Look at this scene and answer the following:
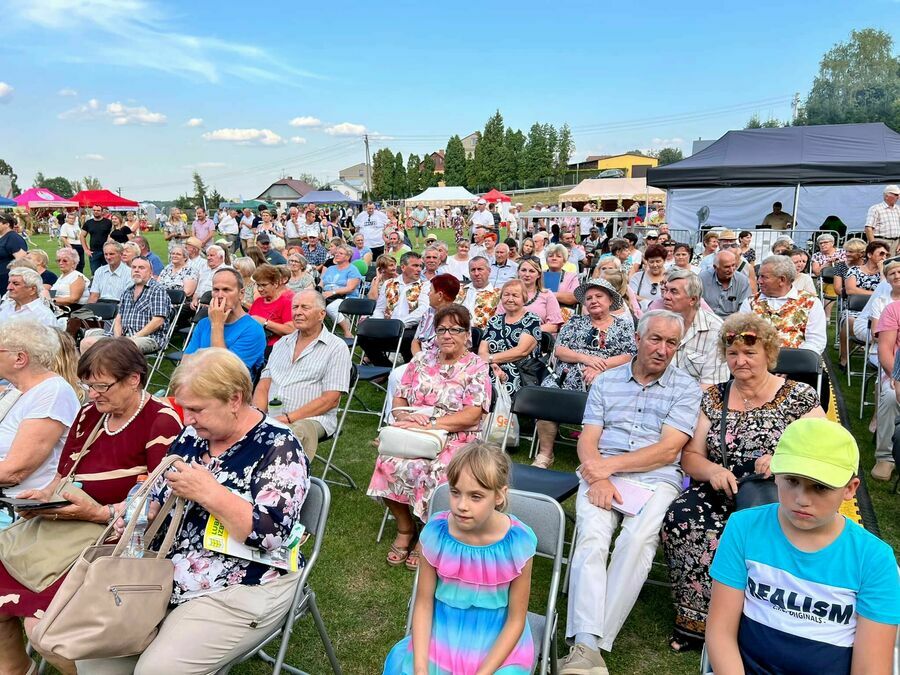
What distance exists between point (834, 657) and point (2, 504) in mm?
3251

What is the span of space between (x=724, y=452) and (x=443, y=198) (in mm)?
33711

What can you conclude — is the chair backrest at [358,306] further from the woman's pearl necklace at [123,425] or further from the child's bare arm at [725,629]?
the child's bare arm at [725,629]

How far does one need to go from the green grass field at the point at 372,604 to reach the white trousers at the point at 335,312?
348cm

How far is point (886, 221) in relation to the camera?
9617 mm

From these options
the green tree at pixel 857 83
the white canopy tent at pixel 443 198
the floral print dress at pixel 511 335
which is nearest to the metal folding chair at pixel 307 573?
the floral print dress at pixel 511 335

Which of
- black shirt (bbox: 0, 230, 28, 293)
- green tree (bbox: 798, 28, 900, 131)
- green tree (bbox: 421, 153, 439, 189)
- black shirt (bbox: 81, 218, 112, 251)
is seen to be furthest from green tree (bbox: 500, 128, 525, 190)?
black shirt (bbox: 0, 230, 28, 293)

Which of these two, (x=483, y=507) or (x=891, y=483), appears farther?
(x=891, y=483)

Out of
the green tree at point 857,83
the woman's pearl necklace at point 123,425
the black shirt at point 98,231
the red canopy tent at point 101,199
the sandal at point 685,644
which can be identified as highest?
the green tree at point 857,83

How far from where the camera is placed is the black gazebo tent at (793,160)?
1232cm

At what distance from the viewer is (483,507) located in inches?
84.0

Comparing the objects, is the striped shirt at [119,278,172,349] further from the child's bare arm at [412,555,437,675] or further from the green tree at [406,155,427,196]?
the green tree at [406,155,427,196]

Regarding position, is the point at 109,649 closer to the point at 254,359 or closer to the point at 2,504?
the point at 2,504

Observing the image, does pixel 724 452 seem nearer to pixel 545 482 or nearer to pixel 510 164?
pixel 545 482

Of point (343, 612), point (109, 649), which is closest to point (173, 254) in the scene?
point (343, 612)
